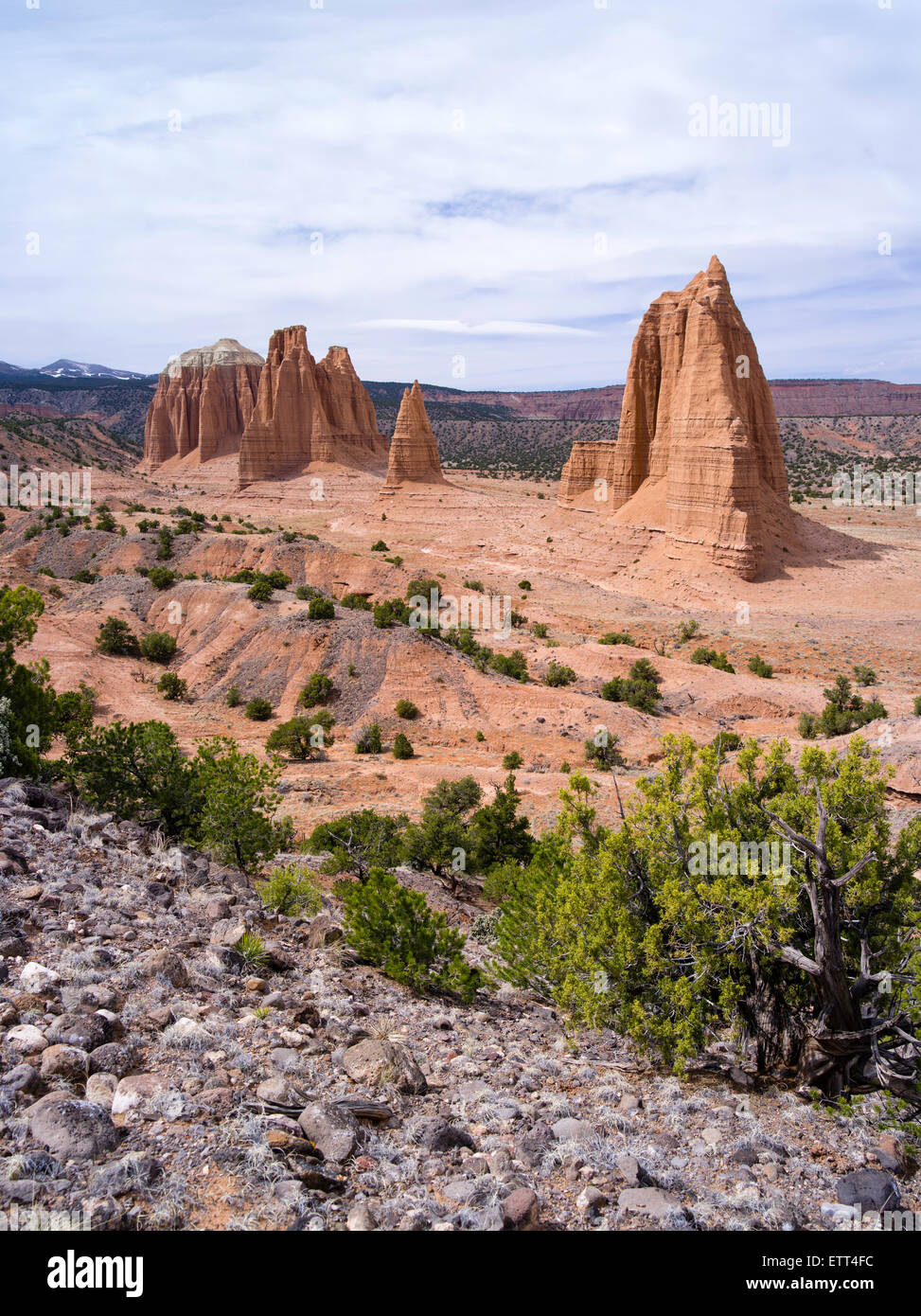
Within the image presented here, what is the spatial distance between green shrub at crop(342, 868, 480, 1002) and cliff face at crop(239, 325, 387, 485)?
8932 centimetres

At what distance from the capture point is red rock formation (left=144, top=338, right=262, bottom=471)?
111 meters

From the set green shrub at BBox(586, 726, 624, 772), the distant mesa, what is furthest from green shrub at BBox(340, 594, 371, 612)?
the distant mesa

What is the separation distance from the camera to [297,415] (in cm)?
9338

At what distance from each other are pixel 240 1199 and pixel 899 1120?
539cm

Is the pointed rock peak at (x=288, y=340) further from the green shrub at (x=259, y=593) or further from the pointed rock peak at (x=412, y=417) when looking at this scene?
the green shrub at (x=259, y=593)

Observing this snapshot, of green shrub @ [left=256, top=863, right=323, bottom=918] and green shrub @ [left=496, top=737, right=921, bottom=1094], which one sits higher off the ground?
green shrub @ [left=496, top=737, right=921, bottom=1094]

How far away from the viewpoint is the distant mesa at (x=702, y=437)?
41562 millimetres

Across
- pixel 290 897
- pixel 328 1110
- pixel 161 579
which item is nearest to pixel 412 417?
pixel 161 579

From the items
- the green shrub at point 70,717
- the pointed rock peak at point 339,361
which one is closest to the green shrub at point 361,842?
the green shrub at point 70,717

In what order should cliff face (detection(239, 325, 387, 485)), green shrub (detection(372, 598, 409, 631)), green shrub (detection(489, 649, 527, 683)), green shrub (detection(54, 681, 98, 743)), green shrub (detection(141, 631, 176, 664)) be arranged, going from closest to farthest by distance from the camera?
green shrub (detection(54, 681, 98, 743)) < green shrub (detection(489, 649, 527, 683)) < green shrub (detection(372, 598, 409, 631)) < green shrub (detection(141, 631, 176, 664)) < cliff face (detection(239, 325, 387, 485))

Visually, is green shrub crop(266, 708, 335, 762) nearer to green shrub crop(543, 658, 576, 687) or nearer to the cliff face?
green shrub crop(543, 658, 576, 687)

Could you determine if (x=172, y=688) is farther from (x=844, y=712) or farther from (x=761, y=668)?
(x=844, y=712)

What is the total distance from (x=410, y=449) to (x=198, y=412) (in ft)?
170

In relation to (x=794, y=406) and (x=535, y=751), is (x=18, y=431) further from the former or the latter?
(x=794, y=406)
